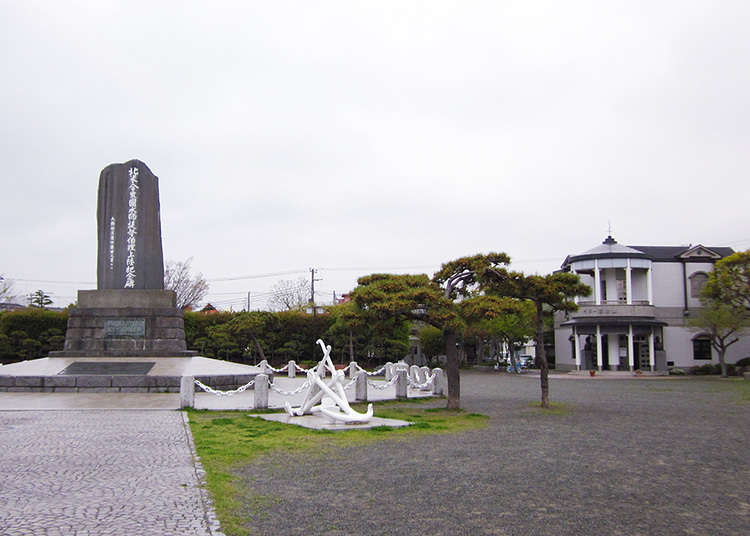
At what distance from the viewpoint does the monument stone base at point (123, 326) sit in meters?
20.9

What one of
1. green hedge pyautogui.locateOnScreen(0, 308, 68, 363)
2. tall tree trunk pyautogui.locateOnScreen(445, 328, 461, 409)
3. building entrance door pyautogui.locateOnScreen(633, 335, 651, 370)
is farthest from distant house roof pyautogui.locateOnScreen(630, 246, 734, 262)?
green hedge pyautogui.locateOnScreen(0, 308, 68, 363)

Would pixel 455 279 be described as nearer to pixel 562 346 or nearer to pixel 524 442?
pixel 524 442

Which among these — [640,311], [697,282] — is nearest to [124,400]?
[640,311]

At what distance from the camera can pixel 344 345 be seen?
119 ft

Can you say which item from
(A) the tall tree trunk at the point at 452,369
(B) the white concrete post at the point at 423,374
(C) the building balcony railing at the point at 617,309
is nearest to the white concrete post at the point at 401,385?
(A) the tall tree trunk at the point at 452,369

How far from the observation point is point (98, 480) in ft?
23.2

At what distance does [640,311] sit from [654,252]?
5547 mm

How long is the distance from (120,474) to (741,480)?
7.20 metres

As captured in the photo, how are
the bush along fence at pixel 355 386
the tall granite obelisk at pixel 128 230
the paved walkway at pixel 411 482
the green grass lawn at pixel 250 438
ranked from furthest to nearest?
1. the tall granite obelisk at pixel 128 230
2. the bush along fence at pixel 355 386
3. the green grass lawn at pixel 250 438
4. the paved walkway at pixel 411 482

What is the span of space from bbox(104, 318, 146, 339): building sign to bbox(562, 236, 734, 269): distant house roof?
2575cm

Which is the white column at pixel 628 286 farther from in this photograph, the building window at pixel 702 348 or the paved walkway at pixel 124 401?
the paved walkway at pixel 124 401

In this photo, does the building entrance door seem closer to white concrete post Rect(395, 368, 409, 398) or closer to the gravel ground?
white concrete post Rect(395, 368, 409, 398)

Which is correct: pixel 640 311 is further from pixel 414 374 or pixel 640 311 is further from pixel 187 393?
pixel 187 393

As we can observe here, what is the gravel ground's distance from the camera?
18.2 ft
